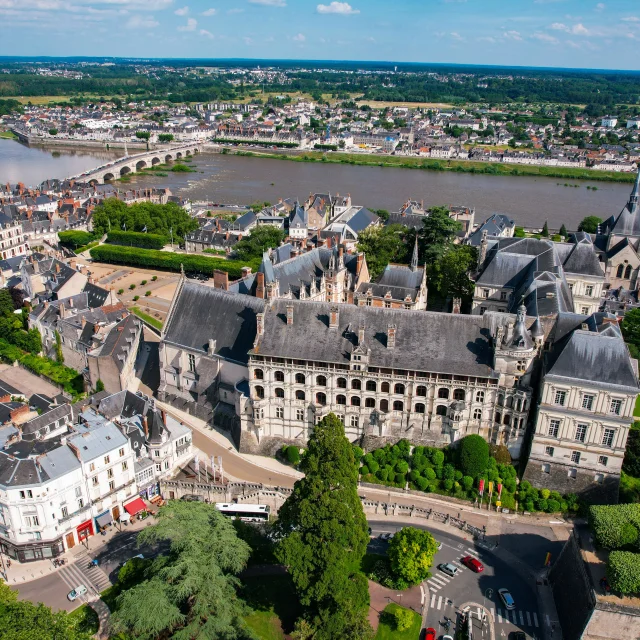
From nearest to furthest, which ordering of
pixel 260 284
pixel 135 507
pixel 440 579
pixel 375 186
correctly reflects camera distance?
pixel 440 579 < pixel 135 507 < pixel 260 284 < pixel 375 186

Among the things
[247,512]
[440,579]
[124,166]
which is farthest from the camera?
[124,166]

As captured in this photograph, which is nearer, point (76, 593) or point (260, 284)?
point (76, 593)

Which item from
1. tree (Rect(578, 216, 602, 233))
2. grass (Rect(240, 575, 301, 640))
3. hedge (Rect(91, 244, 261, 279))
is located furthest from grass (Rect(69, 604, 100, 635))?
tree (Rect(578, 216, 602, 233))

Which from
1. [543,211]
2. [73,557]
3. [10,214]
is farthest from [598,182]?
[73,557]

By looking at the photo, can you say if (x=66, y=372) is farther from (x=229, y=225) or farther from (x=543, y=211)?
(x=543, y=211)

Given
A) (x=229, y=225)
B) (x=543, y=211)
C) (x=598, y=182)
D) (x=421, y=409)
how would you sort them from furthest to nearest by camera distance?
(x=598, y=182) → (x=543, y=211) → (x=229, y=225) → (x=421, y=409)

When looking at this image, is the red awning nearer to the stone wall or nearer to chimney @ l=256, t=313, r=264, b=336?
chimney @ l=256, t=313, r=264, b=336

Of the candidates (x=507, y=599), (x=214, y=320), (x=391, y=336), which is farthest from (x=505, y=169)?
(x=507, y=599)

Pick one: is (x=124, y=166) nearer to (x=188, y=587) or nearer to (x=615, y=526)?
(x=188, y=587)
